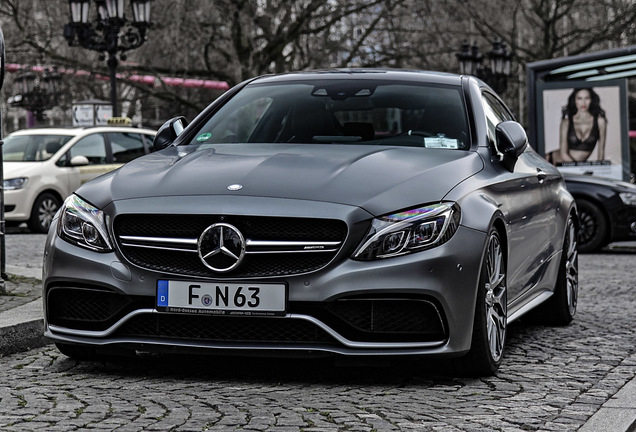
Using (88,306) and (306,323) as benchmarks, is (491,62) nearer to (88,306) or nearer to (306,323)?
(88,306)

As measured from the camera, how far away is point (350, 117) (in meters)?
6.91

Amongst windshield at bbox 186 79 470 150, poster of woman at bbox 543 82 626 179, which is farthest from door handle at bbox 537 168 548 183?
poster of woman at bbox 543 82 626 179

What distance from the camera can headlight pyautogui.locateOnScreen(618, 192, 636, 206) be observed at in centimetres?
1642

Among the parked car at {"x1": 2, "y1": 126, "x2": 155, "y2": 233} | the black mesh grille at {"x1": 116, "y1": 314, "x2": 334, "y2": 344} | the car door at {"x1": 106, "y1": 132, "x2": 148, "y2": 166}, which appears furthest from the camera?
the car door at {"x1": 106, "y1": 132, "x2": 148, "y2": 166}

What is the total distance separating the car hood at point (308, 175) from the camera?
219 inches

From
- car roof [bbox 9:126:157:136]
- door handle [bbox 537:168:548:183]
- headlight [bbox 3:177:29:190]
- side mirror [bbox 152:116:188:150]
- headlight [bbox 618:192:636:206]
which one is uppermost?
side mirror [bbox 152:116:188:150]

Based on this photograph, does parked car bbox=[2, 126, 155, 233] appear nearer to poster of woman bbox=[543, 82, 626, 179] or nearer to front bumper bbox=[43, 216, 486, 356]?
poster of woman bbox=[543, 82, 626, 179]

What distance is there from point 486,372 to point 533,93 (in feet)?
54.4

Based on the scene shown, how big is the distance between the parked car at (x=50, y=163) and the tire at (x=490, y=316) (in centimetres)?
1418

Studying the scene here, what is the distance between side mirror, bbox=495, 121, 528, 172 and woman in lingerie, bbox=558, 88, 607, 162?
14931mm

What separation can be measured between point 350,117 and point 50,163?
1394 centimetres

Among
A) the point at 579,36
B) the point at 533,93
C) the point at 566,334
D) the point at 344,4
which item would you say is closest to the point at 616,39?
the point at 579,36

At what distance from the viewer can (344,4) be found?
30.3 meters

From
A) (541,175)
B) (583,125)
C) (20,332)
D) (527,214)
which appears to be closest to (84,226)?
(20,332)
